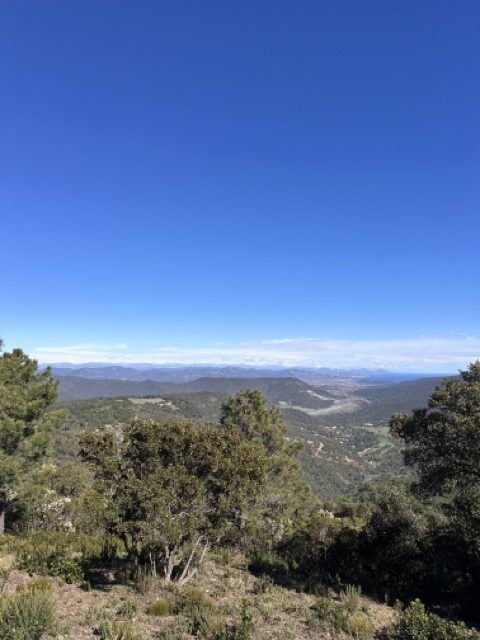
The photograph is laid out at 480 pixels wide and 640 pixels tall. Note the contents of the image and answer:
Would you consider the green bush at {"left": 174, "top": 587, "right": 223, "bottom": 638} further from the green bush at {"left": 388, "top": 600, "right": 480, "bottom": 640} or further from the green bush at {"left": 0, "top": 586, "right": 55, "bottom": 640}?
the green bush at {"left": 388, "top": 600, "right": 480, "bottom": 640}

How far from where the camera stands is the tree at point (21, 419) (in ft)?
55.3

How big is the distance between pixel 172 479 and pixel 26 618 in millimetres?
3727

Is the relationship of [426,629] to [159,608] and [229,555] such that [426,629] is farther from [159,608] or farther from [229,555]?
[229,555]

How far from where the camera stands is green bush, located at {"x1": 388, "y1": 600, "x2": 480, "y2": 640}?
21.4ft

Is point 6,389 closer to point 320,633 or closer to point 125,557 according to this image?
point 125,557

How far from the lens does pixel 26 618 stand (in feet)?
21.1

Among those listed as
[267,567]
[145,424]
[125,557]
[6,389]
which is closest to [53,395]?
[6,389]

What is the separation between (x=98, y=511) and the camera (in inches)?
364

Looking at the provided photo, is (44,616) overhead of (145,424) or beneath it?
beneath

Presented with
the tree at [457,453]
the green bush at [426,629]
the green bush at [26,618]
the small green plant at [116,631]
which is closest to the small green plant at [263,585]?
the green bush at [426,629]

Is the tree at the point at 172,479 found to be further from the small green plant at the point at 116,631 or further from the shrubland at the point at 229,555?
the small green plant at the point at 116,631

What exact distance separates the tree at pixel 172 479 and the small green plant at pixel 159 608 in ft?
4.16

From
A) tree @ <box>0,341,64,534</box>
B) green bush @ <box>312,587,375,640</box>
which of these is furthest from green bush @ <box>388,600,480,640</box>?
tree @ <box>0,341,64,534</box>

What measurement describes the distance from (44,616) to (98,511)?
2.65 meters
